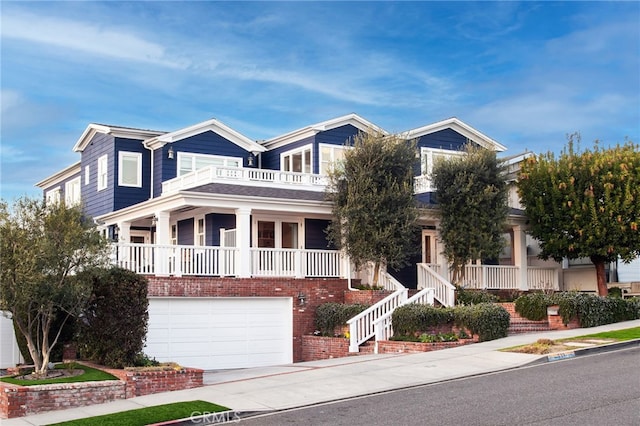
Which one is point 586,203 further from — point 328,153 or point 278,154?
point 278,154

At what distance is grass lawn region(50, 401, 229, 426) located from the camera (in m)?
14.3

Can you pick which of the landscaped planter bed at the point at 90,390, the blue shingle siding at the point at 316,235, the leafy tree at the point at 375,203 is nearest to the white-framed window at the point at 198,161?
the blue shingle siding at the point at 316,235

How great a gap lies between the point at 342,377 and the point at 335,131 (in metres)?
16.2

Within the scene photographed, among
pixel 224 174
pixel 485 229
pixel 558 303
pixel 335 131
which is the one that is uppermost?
pixel 335 131

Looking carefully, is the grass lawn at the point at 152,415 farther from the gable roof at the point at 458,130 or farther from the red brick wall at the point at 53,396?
the gable roof at the point at 458,130

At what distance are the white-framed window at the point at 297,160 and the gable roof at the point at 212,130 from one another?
1.07 meters

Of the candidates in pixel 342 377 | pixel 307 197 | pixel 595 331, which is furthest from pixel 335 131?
pixel 342 377

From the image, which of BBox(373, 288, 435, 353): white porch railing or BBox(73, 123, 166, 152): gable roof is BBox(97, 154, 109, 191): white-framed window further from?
BBox(373, 288, 435, 353): white porch railing

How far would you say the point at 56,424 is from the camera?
1453 cm

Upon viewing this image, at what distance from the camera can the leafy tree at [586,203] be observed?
94.0ft

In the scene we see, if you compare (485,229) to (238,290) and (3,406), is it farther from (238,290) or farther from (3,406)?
(3,406)

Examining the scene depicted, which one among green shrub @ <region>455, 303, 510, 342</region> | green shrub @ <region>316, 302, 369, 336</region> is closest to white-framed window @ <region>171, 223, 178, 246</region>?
green shrub @ <region>316, 302, 369, 336</region>

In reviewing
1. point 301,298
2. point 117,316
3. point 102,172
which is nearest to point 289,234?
point 301,298

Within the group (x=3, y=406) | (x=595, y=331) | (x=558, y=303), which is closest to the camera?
(x=3, y=406)
